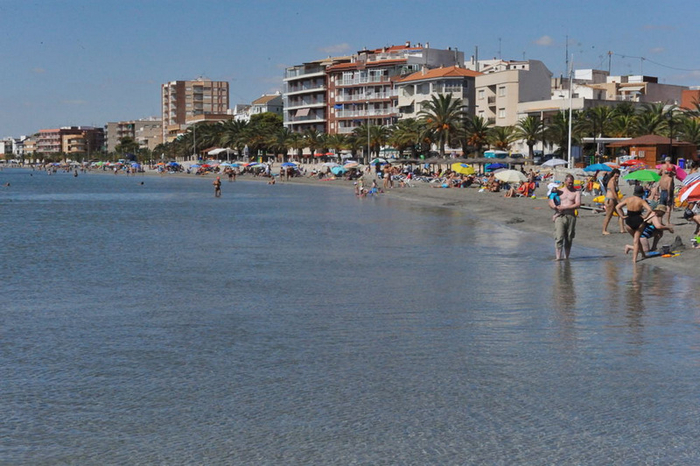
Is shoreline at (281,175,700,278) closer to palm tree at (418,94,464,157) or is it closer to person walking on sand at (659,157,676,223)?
person walking on sand at (659,157,676,223)

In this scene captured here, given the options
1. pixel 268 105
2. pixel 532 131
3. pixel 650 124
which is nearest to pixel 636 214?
pixel 650 124

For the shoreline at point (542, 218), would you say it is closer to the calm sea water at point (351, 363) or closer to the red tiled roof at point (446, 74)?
the calm sea water at point (351, 363)

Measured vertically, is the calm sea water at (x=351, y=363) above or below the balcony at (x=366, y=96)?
below

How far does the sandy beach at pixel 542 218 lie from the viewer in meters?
17.3

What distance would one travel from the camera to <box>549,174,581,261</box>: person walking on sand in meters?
16.4

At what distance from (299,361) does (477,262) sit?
32.8 feet

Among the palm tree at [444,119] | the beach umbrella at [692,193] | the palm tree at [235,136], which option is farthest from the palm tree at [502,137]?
the beach umbrella at [692,193]

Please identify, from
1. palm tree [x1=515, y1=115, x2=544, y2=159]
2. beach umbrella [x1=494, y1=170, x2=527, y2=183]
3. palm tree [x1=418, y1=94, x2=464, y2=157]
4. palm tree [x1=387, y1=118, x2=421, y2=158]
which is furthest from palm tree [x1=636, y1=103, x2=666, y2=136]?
beach umbrella [x1=494, y1=170, x2=527, y2=183]

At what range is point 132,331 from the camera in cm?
1082

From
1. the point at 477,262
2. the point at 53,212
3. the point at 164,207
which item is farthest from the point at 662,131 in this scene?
the point at 477,262

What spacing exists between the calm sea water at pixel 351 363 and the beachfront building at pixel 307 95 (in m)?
105

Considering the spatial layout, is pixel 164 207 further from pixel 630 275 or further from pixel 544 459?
pixel 544 459

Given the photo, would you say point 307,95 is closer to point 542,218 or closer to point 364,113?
point 364,113

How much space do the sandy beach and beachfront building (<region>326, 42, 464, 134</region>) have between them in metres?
51.2
